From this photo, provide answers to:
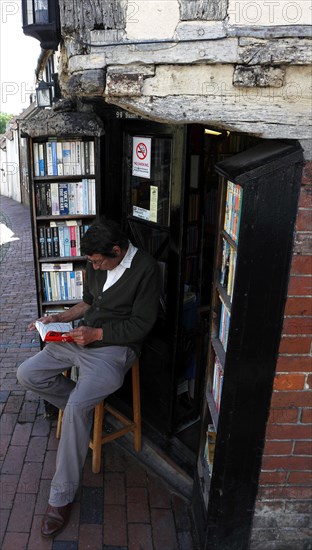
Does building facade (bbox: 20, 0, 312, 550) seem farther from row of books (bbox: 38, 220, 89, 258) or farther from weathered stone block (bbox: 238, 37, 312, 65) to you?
row of books (bbox: 38, 220, 89, 258)

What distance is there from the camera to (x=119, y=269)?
131 inches

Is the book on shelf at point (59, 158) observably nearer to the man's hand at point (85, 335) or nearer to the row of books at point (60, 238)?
the row of books at point (60, 238)

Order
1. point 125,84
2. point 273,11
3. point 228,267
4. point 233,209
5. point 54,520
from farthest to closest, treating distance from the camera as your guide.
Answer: point 54,520, point 228,267, point 233,209, point 125,84, point 273,11

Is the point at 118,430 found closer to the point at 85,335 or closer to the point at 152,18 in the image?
the point at 85,335

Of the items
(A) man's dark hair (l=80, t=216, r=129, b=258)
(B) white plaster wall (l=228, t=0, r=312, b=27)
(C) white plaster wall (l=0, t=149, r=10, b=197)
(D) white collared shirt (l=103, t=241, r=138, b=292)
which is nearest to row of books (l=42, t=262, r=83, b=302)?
(D) white collared shirt (l=103, t=241, r=138, b=292)

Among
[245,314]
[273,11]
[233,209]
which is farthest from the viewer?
[233,209]

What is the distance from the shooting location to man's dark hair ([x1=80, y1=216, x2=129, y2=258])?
3.17m

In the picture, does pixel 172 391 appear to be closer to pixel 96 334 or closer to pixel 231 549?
pixel 96 334

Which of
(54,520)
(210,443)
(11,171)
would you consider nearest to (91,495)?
(54,520)

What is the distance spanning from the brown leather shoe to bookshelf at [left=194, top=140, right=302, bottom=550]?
0.85 meters

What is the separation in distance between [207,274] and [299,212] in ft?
6.57

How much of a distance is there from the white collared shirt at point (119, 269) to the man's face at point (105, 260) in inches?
1.3

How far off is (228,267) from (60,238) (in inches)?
60.8

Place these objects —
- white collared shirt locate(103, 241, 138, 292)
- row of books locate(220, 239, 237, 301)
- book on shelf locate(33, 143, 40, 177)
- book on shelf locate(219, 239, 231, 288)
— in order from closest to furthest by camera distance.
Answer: row of books locate(220, 239, 237, 301) → book on shelf locate(219, 239, 231, 288) → white collared shirt locate(103, 241, 138, 292) → book on shelf locate(33, 143, 40, 177)
